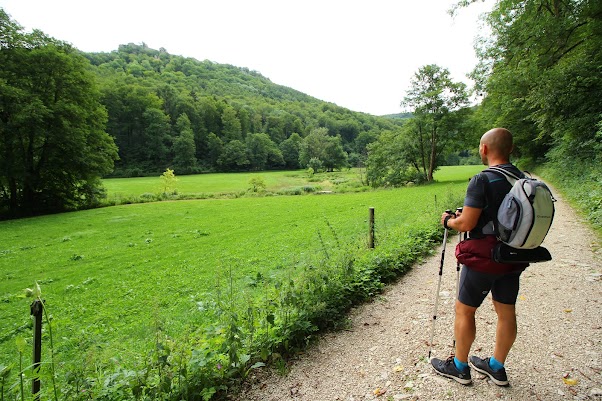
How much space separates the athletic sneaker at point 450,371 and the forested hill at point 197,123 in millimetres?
77169

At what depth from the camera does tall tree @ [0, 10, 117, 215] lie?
88.0 ft

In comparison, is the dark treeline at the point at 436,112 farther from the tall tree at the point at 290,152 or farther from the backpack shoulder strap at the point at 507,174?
the tall tree at the point at 290,152

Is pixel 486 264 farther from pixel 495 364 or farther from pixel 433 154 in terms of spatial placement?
pixel 433 154

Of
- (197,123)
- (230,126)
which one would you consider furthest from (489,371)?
(230,126)

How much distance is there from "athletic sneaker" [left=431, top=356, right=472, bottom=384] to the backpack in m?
1.69

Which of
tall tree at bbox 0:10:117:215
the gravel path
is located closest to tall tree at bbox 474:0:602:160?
the gravel path

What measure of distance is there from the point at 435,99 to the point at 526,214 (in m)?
44.1

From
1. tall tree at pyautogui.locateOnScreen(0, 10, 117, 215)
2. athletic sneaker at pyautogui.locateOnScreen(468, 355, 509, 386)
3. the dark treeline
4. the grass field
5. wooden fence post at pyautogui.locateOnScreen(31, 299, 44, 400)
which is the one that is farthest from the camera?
tall tree at pyautogui.locateOnScreen(0, 10, 117, 215)

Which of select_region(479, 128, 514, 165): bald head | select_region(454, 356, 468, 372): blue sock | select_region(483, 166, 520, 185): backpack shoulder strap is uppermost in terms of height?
select_region(479, 128, 514, 165): bald head

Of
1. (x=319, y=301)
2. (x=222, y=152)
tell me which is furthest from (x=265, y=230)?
(x=222, y=152)

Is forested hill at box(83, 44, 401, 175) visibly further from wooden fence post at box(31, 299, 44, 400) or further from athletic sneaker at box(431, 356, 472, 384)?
athletic sneaker at box(431, 356, 472, 384)

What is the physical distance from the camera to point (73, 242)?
18.2m

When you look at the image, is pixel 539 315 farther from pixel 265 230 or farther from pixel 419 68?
pixel 419 68

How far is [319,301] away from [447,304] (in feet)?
8.12
